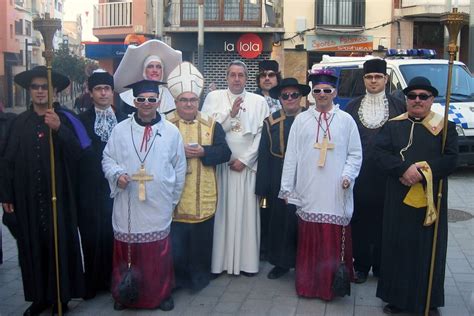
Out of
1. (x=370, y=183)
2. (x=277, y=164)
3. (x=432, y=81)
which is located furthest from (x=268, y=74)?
(x=432, y=81)

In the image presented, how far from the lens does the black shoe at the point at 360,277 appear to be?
6057mm

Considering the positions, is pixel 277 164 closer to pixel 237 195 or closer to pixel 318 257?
pixel 237 195

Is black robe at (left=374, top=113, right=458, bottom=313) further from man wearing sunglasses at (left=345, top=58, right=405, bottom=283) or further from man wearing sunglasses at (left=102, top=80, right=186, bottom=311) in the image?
man wearing sunglasses at (left=102, top=80, right=186, bottom=311)

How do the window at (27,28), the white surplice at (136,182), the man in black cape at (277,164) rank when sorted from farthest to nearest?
the window at (27,28)
the man in black cape at (277,164)
the white surplice at (136,182)

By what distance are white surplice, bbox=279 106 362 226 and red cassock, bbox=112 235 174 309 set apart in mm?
1190

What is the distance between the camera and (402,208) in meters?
5.06

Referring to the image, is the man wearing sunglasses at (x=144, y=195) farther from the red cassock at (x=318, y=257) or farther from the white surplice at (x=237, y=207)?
the red cassock at (x=318, y=257)

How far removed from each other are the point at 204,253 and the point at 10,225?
68.1 inches

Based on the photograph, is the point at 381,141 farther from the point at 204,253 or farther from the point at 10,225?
the point at 10,225

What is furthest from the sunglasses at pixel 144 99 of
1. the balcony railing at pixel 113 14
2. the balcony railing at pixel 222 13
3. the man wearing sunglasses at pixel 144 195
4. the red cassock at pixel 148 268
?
the balcony railing at pixel 113 14

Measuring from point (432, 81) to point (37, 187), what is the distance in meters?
9.02

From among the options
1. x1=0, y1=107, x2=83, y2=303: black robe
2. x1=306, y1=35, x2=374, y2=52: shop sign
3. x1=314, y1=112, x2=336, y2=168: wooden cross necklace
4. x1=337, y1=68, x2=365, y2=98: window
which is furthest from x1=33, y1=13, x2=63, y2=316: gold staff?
x1=306, y1=35, x2=374, y2=52: shop sign

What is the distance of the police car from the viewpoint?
1179 centimetres

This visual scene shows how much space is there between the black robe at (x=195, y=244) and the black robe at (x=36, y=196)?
1.06m
